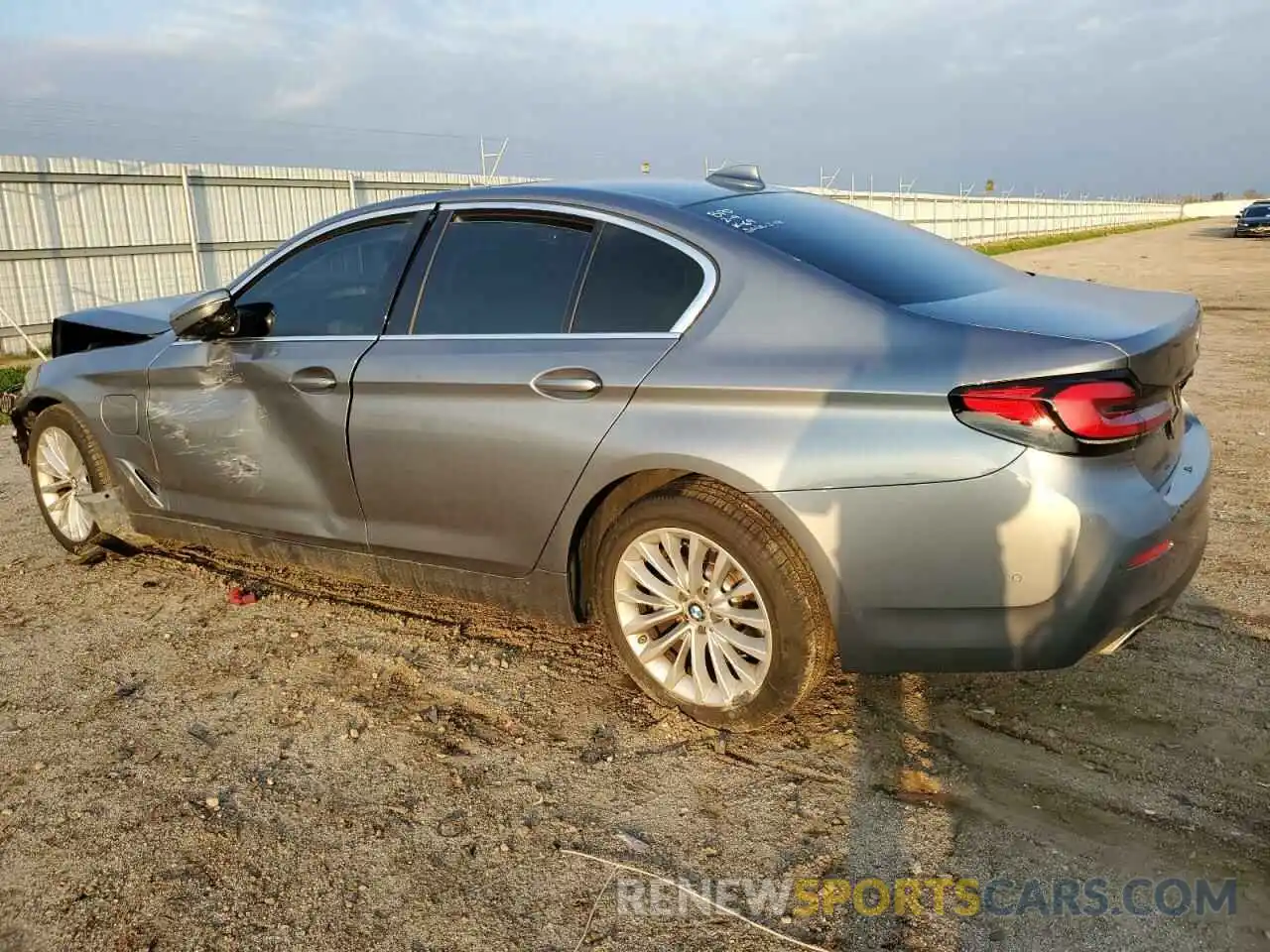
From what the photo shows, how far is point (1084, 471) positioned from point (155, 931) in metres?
2.48

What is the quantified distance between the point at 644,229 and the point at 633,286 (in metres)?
0.19

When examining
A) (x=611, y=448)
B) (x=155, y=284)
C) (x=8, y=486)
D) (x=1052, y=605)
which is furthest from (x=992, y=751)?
(x=155, y=284)

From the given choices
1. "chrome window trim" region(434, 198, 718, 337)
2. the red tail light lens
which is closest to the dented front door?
"chrome window trim" region(434, 198, 718, 337)

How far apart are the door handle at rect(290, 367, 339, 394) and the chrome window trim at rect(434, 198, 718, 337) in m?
0.39

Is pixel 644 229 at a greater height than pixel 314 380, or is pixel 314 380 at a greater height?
pixel 644 229

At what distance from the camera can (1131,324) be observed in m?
2.70

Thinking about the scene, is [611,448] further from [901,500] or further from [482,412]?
[901,500]

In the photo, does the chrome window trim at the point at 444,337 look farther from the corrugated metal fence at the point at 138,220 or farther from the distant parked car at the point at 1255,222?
the distant parked car at the point at 1255,222

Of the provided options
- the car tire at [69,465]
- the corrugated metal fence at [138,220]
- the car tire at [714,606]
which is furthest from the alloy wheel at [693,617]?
the corrugated metal fence at [138,220]

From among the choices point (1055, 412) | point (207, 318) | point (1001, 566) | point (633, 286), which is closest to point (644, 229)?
point (633, 286)

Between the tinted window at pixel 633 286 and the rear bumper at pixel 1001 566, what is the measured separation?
2.39ft

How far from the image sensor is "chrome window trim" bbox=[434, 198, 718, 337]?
2.91 meters

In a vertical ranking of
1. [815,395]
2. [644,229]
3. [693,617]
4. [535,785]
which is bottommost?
[535,785]

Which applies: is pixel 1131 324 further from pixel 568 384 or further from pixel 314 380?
pixel 314 380
